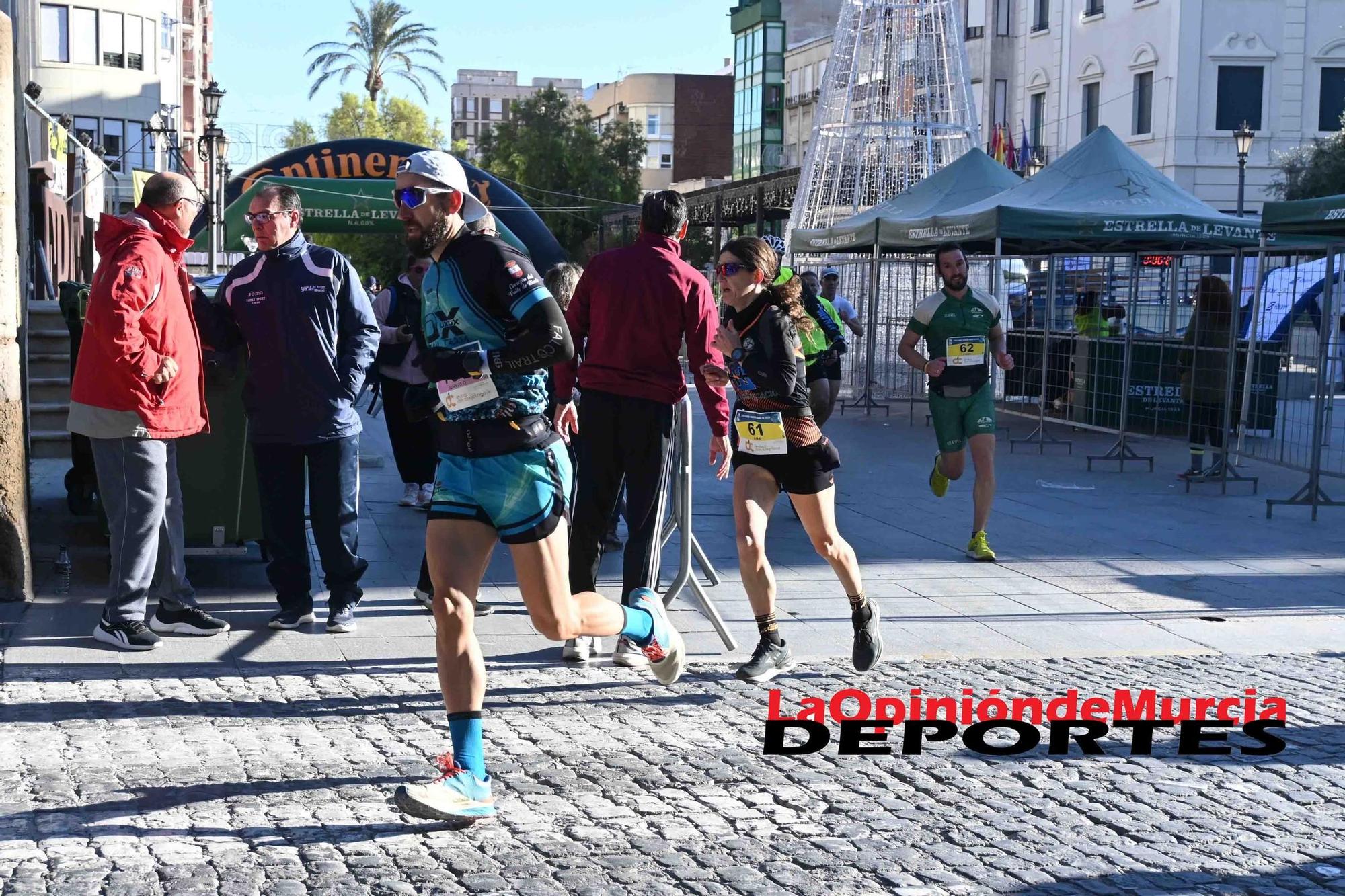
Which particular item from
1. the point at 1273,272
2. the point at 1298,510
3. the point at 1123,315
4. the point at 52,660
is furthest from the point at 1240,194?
the point at 52,660

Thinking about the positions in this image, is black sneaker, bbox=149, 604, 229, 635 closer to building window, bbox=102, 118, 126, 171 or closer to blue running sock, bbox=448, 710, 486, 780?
blue running sock, bbox=448, 710, 486, 780

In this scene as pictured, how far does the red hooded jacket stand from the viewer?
6.74m

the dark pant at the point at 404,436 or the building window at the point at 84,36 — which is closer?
the dark pant at the point at 404,436

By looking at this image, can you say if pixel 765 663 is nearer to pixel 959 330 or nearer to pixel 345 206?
pixel 959 330

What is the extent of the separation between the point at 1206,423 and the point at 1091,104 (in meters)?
34.4

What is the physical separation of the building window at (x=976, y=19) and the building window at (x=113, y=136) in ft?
97.4

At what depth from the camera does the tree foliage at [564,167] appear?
57656 mm

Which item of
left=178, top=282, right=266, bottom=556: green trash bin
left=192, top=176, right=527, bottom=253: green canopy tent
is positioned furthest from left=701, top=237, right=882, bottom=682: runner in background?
left=192, top=176, right=527, bottom=253: green canopy tent

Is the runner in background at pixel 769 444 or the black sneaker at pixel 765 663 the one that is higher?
the runner in background at pixel 769 444

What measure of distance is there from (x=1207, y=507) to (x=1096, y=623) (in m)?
5.08

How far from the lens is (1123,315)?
715 inches

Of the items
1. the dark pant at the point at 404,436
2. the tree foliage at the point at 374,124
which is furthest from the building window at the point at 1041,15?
the dark pant at the point at 404,436

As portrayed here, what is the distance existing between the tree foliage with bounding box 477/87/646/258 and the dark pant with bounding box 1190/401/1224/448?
43.3 m

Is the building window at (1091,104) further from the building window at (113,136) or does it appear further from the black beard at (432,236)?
the black beard at (432,236)
